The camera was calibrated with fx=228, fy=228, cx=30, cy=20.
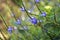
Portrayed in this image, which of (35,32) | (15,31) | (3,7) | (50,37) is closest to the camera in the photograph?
(50,37)

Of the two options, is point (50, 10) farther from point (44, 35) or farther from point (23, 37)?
point (23, 37)

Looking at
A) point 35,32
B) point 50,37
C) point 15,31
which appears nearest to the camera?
point 50,37

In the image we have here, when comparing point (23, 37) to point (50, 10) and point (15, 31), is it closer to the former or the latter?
point (15, 31)

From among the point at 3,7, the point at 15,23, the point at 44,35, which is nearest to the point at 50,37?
the point at 44,35

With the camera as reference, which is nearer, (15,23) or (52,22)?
(52,22)

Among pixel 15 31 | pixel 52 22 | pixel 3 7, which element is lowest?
pixel 3 7

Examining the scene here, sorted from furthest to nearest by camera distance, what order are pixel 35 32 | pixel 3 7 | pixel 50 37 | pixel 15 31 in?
pixel 3 7
pixel 15 31
pixel 35 32
pixel 50 37

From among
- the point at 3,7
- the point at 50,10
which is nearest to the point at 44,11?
the point at 50,10

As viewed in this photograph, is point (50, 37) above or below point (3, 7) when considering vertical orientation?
above

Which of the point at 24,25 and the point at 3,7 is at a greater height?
the point at 24,25
